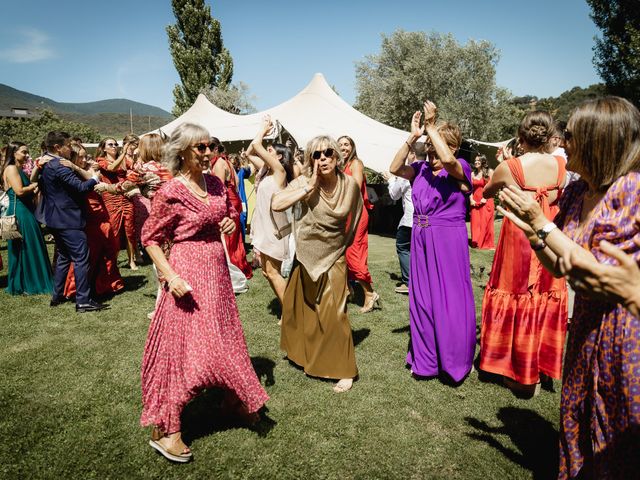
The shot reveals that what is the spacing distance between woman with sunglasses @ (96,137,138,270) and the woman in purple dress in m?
5.27

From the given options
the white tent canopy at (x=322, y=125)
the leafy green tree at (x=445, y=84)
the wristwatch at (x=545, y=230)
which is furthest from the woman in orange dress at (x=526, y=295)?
the leafy green tree at (x=445, y=84)

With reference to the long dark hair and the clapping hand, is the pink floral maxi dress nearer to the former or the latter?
the clapping hand

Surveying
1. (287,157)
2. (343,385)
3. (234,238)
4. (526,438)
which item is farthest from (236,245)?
(526,438)

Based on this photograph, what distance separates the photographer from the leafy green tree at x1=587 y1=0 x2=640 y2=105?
22375mm

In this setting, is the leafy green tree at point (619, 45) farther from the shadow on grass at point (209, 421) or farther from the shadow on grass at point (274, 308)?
the shadow on grass at point (209, 421)

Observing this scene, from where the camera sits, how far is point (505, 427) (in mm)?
3271

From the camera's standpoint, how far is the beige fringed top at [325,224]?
3678 millimetres

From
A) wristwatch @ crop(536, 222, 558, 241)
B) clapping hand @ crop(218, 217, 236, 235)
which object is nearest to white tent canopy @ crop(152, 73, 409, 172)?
clapping hand @ crop(218, 217, 236, 235)

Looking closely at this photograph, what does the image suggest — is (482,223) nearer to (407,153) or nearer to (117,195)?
(407,153)

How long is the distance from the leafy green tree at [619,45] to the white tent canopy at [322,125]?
15.6 m

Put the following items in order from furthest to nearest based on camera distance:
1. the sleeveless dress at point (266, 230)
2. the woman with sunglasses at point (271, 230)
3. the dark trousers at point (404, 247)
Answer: the dark trousers at point (404, 247) < the sleeveless dress at point (266, 230) < the woman with sunglasses at point (271, 230)

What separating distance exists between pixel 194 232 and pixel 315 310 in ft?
4.99

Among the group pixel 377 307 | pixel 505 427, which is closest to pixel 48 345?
pixel 377 307

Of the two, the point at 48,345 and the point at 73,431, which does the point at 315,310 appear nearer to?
the point at 73,431
